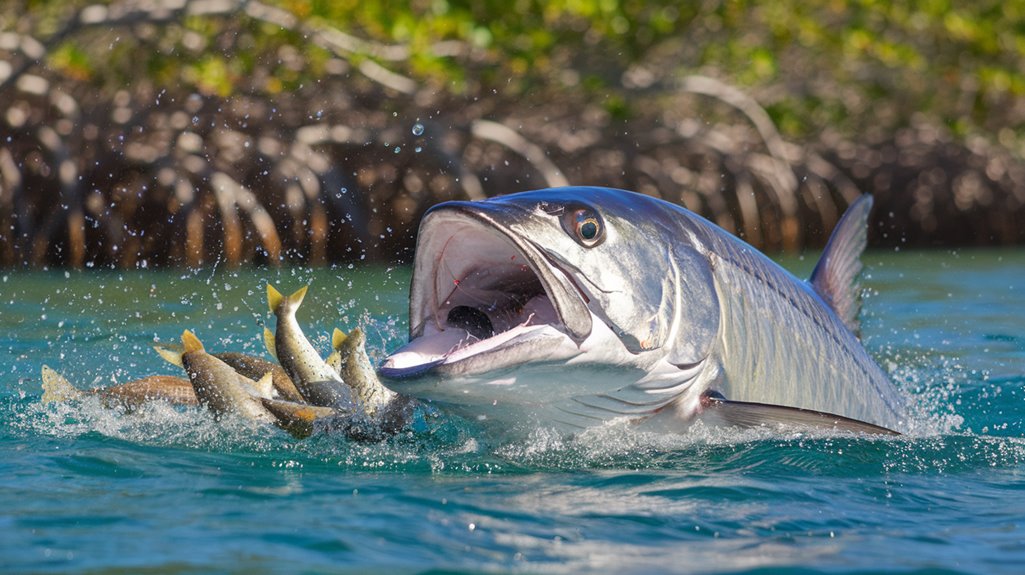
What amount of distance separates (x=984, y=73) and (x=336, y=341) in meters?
15.5

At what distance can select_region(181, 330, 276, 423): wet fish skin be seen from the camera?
4.10 metres

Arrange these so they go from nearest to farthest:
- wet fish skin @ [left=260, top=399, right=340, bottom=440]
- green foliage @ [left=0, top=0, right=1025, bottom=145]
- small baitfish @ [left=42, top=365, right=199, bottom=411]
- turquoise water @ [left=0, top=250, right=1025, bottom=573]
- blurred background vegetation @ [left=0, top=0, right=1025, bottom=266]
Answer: turquoise water @ [left=0, top=250, right=1025, bottom=573]
wet fish skin @ [left=260, top=399, right=340, bottom=440]
small baitfish @ [left=42, top=365, right=199, bottom=411]
blurred background vegetation @ [left=0, top=0, right=1025, bottom=266]
green foliage @ [left=0, top=0, right=1025, bottom=145]

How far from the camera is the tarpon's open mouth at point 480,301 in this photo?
3244mm

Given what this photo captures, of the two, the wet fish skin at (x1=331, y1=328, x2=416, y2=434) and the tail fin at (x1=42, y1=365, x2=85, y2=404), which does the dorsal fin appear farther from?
the tail fin at (x1=42, y1=365, x2=85, y2=404)

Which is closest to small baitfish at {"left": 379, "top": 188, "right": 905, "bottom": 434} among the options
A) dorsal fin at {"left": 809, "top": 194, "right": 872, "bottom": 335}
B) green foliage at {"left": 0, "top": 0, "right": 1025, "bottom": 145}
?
dorsal fin at {"left": 809, "top": 194, "right": 872, "bottom": 335}

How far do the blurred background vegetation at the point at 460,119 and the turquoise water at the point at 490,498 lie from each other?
6.24 m

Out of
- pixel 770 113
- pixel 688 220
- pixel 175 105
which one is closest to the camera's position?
pixel 688 220

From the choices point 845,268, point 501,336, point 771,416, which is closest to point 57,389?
point 501,336

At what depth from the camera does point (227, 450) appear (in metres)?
4.04

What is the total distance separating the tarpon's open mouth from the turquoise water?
1.24 ft

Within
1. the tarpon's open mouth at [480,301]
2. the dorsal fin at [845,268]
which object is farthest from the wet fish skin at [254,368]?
the dorsal fin at [845,268]

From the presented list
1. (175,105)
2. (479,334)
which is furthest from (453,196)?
(479,334)

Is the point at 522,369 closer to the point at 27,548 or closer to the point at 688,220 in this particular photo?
the point at 688,220

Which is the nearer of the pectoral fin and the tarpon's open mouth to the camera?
the tarpon's open mouth
